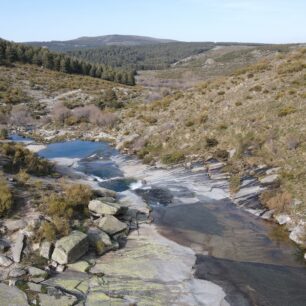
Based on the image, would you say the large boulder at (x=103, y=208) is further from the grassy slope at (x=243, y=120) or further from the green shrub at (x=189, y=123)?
the green shrub at (x=189, y=123)

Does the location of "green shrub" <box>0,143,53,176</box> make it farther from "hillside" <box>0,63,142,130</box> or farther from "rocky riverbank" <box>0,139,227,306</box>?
"hillside" <box>0,63,142,130</box>

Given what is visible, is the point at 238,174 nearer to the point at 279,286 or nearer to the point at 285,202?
the point at 285,202

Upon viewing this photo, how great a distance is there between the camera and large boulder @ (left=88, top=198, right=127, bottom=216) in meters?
23.5

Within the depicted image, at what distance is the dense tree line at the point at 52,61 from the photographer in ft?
313

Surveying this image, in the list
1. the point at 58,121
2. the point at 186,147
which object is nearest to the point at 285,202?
the point at 186,147

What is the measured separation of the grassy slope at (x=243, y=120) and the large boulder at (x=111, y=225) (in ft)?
35.9

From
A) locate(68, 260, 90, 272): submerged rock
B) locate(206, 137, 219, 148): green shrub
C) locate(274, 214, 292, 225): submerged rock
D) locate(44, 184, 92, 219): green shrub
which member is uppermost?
locate(206, 137, 219, 148): green shrub

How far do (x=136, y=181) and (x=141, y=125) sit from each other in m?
15.3

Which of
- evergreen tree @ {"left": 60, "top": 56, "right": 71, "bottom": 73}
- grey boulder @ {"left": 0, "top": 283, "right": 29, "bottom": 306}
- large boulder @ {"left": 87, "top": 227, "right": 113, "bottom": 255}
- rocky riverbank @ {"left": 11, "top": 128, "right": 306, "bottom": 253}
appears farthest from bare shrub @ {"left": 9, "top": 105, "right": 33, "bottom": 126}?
evergreen tree @ {"left": 60, "top": 56, "right": 71, "bottom": 73}

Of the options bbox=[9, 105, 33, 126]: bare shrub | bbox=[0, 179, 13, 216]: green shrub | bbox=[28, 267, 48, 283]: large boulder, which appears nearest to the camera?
bbox=[28, 267, 48, 283]: large boulder

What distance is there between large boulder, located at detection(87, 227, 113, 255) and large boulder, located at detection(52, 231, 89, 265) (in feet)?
1.54

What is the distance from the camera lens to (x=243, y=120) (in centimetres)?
3803

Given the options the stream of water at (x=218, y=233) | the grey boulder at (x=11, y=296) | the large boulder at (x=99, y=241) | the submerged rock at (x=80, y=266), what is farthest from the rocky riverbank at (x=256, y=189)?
the grey boulder at (x=11, y=296)

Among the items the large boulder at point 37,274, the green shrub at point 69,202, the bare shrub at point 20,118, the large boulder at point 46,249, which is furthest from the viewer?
the bare shrub at point 20,118
